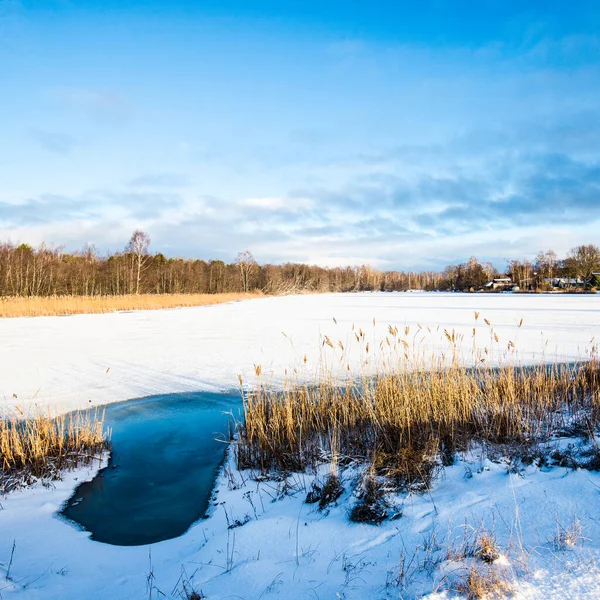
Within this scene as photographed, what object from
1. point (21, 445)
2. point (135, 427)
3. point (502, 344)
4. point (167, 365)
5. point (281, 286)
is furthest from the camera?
point (281, 286)

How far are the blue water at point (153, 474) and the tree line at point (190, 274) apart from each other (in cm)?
2635

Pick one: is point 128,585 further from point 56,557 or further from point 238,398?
point 238,398

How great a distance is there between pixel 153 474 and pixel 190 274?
170 feet

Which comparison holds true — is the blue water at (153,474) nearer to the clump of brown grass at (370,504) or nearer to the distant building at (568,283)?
the clump of brown grass at (370,504)

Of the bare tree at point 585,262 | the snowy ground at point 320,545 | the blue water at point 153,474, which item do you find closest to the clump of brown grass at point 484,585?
the snowy ground at point 320,545

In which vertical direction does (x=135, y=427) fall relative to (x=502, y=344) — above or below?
below

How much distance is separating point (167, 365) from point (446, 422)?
19.4 feet

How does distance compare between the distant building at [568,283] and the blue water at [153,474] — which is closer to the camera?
the blue water at [153,474]

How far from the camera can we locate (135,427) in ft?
16.9

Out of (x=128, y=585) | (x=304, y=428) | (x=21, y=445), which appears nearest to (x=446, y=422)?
(x=304, y=428)

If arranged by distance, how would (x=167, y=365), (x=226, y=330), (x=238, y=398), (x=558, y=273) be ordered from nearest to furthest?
1. (x=238, y=398)
2. (x=167, y=365)
3. (x=226, y=330)
4. (x=558, y=273)

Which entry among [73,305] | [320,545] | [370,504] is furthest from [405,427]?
[73,305]

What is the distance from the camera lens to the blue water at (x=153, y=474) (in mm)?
3160

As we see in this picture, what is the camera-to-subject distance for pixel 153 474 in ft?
13.0
